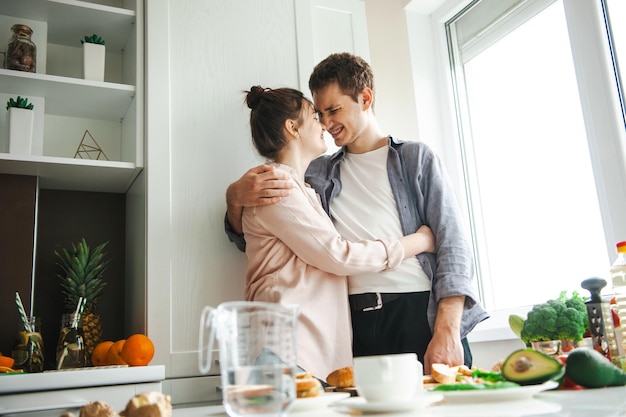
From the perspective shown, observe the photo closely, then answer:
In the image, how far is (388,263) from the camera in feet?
5.41

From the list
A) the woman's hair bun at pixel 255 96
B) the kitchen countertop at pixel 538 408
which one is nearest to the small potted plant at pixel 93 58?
the woman's hair bun at pixel 255 96

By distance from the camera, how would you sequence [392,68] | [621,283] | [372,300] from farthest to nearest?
1. [392,68]
2. [372,300]
3. [621,283]

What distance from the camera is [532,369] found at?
0.81 meters

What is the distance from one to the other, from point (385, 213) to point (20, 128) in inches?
→ 47.6

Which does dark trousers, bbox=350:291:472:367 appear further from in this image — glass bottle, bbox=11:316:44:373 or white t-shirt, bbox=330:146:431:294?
glass bottle, bbox=11:316:44:373

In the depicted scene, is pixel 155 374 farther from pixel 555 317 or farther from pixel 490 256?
pixel 490 256

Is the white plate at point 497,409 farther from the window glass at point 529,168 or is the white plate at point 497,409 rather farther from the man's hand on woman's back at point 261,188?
the window glass at point 529,168

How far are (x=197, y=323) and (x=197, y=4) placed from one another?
1159 mm

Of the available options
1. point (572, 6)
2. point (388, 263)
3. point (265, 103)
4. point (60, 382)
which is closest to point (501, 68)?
point (572, 6)

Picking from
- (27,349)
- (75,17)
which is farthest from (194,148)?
(27,349)

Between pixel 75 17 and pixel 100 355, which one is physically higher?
pixel 75 17

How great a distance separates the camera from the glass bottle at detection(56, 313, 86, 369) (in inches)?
71.7

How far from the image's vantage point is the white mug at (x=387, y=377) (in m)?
0.69

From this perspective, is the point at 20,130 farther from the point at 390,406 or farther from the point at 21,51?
the point at 390,406
